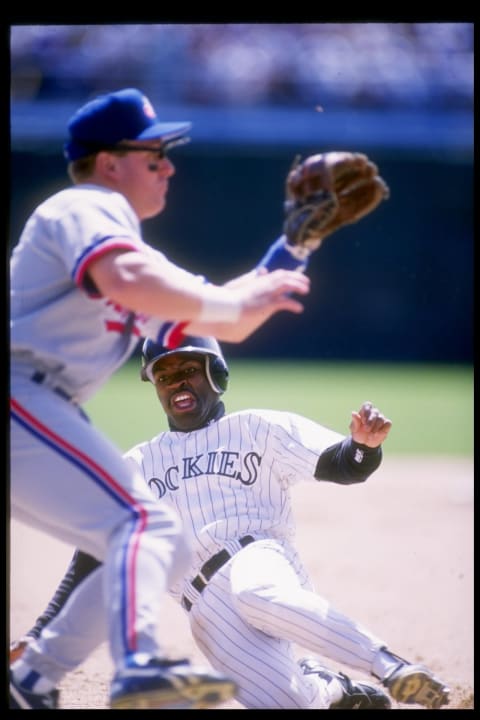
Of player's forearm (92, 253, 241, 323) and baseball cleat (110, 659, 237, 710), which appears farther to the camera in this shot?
player's forearm (92, 253, 241, 323)

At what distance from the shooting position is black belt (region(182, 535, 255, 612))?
3.35 metres

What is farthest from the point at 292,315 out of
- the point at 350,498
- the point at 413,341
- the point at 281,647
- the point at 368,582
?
the point at 281,647

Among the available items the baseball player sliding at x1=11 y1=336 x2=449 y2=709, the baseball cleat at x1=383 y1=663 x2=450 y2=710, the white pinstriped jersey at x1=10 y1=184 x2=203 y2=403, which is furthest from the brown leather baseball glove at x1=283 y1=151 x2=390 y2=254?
the baseball cleat at x1=383 y1=663 x2=450 y2=710

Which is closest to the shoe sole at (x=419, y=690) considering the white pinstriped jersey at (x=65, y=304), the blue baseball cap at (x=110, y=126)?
the white pinstriped jersey at (x=65, y=304)

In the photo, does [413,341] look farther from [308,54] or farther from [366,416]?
[366,416]

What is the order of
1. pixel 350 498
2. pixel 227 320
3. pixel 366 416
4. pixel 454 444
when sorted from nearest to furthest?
1. pixel 227 320
2. pixel 366 416
3. pixel 350 498
4. pixel 454 444

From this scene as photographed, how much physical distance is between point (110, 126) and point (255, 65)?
16.1 meters

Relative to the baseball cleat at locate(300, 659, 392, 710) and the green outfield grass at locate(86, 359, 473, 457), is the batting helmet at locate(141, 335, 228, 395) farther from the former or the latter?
the green outfield grass at locate(86, 359, 473, 457)

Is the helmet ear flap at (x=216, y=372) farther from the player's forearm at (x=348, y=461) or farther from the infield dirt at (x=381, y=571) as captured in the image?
the infield dirt at (x=381, y=571)

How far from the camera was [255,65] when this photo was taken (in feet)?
Answer: 60.2

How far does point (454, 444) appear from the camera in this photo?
399 inches

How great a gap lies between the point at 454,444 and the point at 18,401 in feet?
25.9

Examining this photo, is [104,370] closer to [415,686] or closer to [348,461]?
[348,461]

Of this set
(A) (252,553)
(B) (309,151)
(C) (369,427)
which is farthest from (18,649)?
(B) (309,151)
